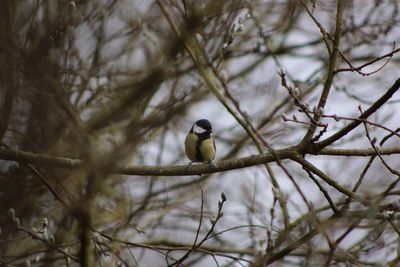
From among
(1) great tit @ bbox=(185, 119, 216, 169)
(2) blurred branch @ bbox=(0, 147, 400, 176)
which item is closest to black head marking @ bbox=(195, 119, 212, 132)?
(1) great tit @ bbox=(185, 119, 216, 169)

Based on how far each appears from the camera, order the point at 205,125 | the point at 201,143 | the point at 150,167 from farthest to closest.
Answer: the point at 205,125, the point at 201,143, the point at 150,167

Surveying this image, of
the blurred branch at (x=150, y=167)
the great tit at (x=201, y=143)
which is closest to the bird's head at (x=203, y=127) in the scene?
the great tit at (x=201, y=143)

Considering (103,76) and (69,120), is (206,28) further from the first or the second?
(69,120)

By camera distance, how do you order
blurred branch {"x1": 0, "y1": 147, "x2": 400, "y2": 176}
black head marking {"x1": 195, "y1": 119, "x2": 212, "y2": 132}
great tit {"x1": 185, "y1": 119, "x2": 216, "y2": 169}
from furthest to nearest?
black head marking {"x1": 195, "y1": 119, "x2": 212, "y2": 132} < great tit {"x1": 185, "y1": 119, "x2": 216, "y2": 169} < blurred branch {"x1": 0, "y1": 147, "x2": 400, "y2": 176}

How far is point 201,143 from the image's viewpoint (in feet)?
14.2

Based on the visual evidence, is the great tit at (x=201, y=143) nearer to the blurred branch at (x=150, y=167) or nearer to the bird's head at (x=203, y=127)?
the bird's head at (x=203, y=127)

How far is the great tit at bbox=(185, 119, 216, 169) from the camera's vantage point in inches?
169

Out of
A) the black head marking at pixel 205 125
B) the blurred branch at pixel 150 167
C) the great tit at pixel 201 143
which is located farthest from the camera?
the black head marking at pixel 205 125

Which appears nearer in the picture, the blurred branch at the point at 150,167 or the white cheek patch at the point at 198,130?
the blurred branch at the point at 150,167

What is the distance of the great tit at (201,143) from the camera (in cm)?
430

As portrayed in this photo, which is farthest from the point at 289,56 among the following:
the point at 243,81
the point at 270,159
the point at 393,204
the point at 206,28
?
the point at 393,204

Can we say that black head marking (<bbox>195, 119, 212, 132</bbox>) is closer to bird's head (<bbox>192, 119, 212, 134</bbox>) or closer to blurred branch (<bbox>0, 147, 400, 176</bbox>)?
bird's head (<bbox>192, 119, 212, 134</bbox>)

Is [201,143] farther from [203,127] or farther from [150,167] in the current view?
[150,167]

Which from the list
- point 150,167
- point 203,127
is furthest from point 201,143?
point 150,167
